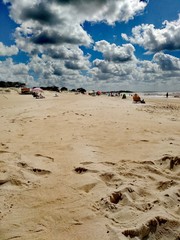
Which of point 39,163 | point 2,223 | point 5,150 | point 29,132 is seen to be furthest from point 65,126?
point 2,223

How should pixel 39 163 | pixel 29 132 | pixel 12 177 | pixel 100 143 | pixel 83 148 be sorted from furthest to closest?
pixel 29 132
pixel 100 143
pixel 83 148
pixel 39 163
pixel 12 177

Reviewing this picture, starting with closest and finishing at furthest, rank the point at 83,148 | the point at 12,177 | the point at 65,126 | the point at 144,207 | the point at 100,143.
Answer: the point at 144,207 → the point at 12,177 → the point at 83,148 → the point at 100,143 → the point at 65,126

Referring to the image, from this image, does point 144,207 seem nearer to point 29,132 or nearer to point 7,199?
point 7,199

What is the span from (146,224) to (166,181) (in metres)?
Answer: 1.37

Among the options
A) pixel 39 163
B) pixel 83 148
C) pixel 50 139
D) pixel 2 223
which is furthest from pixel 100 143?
pixel 2 223

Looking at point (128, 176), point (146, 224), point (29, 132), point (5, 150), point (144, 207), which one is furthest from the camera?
point (29, 132)

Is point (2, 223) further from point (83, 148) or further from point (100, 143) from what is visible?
point (100, 143)

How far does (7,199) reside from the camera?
138 inches

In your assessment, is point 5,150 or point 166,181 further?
point 5,150

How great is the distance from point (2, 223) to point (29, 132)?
4.97m

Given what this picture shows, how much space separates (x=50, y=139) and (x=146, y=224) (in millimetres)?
4368

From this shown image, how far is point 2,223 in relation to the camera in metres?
2.96

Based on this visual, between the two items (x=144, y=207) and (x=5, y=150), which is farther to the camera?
(x=5, y=150)

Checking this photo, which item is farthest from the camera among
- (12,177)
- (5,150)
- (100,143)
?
Result: (100,143)
